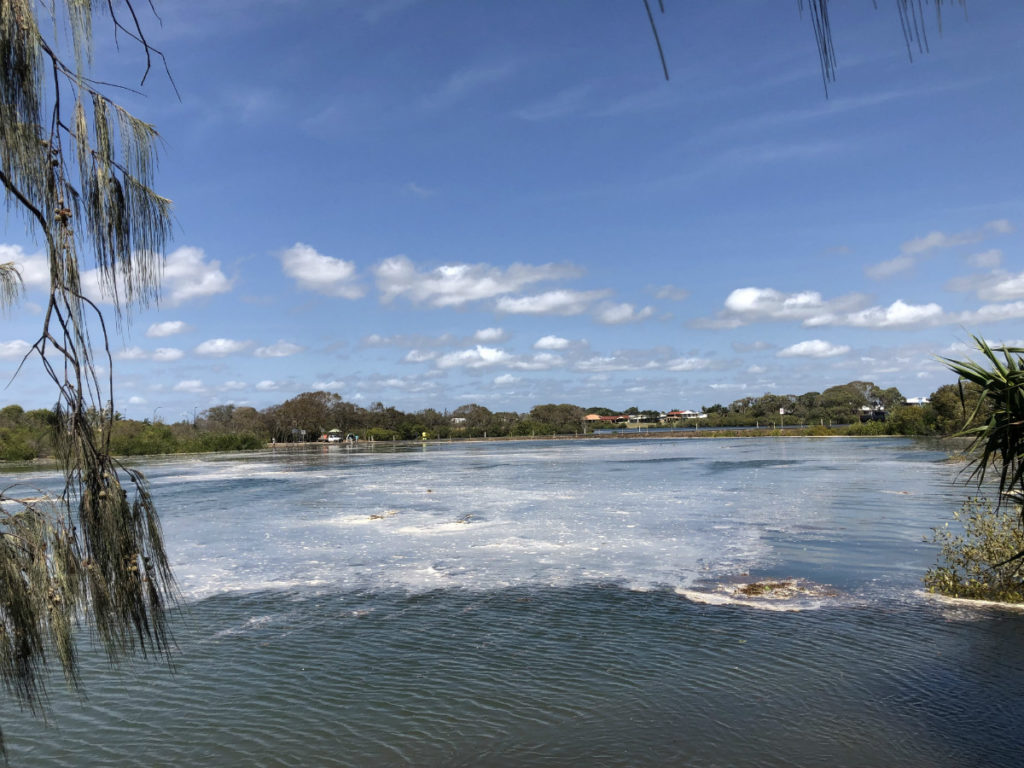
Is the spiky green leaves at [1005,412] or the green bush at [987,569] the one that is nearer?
the spiky green leaves at [1005,412]

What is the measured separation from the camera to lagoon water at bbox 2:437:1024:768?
19.5 feet

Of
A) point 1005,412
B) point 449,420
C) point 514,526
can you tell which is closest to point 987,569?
point 1005,412

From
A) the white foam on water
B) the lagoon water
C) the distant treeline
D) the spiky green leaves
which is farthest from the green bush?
the distant treeline

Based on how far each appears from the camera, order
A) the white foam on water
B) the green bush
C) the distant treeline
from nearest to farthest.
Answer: the green bush < the white foam on water < the distant treeline

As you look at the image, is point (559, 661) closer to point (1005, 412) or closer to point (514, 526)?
point (1005, 412)

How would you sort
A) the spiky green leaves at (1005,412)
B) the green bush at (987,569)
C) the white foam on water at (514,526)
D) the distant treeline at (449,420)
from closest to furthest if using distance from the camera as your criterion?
the spiky green leaves at (1005,412), the green bush at (987,569), the white foam on water at (514,526), the distant treeline at (449,420)

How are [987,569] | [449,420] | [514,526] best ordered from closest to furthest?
[987,569]
[514,526]
[449,420]

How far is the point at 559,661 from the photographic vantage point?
7801mm

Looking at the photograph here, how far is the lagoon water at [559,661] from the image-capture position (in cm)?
595

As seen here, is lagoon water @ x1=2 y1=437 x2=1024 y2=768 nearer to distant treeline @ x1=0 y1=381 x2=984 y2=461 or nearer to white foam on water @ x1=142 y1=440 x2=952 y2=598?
white foam on water @ x1=142 y1=440 x2=952 y2=598

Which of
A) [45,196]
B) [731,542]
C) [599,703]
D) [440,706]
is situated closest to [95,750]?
[440,706]

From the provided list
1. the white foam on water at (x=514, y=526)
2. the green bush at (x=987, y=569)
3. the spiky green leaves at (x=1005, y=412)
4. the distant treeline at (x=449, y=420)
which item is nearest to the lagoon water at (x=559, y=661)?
the white foam on water at (x=514, y=526)

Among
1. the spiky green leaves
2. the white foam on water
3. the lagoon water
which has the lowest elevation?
the lagoon water

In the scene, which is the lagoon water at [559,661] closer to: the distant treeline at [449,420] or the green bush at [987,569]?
the green bush at [987,569]
